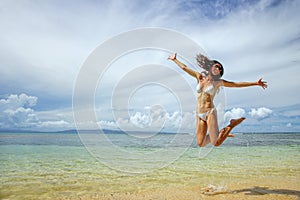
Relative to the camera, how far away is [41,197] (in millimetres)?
7844

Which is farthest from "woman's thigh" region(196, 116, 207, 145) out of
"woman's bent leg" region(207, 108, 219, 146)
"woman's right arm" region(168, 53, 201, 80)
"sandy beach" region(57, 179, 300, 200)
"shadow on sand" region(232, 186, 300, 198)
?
"shadow on sand" region(232, 186, 300, 198)

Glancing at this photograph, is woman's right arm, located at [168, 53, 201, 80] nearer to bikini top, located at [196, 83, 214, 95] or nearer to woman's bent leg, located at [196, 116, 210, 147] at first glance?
bikini top, located at [196, 83, 214, 95]

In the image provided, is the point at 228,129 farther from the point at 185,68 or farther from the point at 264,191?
the point at 264,191

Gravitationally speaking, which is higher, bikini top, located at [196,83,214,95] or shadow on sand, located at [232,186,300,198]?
bikini top, located at [196,83,214,95]

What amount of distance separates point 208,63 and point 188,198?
383 centimetres

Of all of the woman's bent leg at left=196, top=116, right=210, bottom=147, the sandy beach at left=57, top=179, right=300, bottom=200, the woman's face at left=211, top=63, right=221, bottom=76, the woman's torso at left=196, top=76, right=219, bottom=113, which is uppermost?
the woman's face at left=211, top=63, right=221, bottom=76

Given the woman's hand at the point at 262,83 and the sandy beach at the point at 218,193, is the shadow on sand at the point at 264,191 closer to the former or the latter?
the sandy beach at the point at 218,193

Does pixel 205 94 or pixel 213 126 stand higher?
pixel 205 94

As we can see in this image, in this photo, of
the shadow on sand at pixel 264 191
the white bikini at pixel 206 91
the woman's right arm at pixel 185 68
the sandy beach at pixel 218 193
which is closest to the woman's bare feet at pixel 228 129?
the white bikini at pixel 206 91

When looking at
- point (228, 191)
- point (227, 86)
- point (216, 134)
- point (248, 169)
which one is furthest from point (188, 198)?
point (248, 169)

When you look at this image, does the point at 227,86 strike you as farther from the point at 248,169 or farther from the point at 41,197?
the point at 248,169

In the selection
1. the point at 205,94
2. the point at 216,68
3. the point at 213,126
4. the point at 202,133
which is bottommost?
the point at 202,133

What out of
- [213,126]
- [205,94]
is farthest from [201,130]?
[205,94]

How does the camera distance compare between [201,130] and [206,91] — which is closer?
[206,91]
